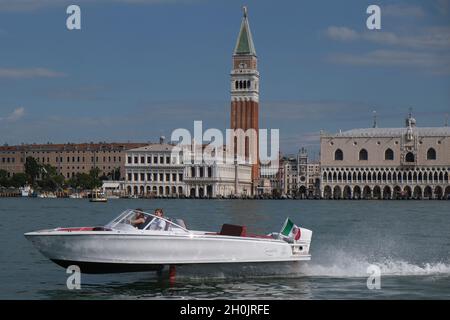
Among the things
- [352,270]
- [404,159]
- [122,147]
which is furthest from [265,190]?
[352,270]

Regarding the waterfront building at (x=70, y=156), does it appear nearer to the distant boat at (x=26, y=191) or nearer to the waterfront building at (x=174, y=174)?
the distant boat at (x=26, y=191)

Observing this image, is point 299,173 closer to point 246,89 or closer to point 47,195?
point 246,89

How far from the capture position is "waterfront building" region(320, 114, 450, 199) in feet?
381

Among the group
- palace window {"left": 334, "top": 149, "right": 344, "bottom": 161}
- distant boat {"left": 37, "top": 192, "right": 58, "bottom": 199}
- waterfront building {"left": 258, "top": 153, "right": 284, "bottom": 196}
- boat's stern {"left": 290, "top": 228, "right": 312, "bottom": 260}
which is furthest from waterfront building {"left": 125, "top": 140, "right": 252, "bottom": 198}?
boat's stern {"left": 290, "top": 228, "right": 312, "bottom": 260}

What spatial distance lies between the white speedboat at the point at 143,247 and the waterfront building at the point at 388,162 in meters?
103

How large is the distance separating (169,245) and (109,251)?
1.06 meters

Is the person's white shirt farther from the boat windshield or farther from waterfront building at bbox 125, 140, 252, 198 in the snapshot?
waterfront building at bbox 125, 140, 252, 198

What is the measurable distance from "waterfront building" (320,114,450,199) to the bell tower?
42.8 feet

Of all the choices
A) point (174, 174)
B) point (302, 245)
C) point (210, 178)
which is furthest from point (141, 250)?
point (174, 174)

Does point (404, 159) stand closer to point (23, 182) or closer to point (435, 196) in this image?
point (435, 196)

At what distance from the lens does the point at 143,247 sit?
50.6ft

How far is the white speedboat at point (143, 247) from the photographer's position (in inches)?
605
